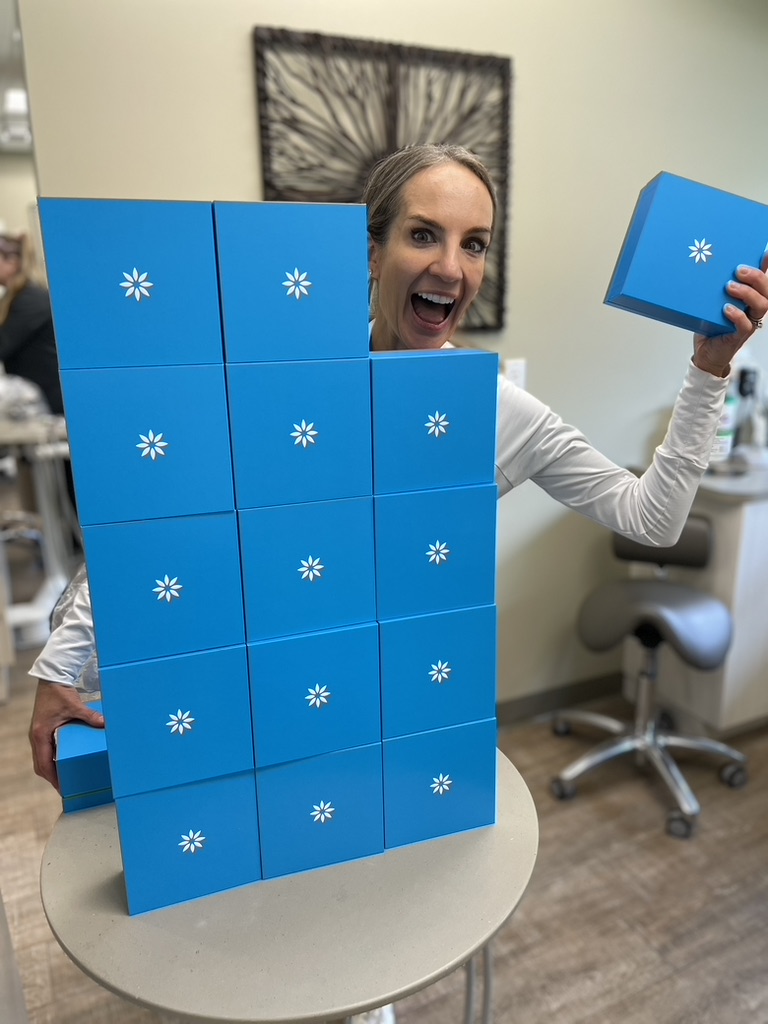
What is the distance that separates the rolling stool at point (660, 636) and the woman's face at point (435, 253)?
4.76 feet

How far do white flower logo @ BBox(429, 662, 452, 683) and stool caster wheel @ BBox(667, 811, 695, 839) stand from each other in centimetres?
158

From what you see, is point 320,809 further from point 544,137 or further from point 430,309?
point 544,137

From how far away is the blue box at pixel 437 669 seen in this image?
86 centimetres

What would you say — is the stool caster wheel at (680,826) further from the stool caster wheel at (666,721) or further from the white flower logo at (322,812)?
the white flower logo at (322,812)

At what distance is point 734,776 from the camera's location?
7.60ft

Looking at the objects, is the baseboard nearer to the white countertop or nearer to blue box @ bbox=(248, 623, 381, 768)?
the white countertop

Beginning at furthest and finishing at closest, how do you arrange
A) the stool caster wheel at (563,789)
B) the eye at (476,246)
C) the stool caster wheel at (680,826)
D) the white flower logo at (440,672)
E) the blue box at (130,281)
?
the stool caster wheel at (563,789) < the stool caster wheel at (680,826) < the eye at (476,246) < the white flower logo at (440,672) < the blue box at (130,281)

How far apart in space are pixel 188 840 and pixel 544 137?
6.82 ft

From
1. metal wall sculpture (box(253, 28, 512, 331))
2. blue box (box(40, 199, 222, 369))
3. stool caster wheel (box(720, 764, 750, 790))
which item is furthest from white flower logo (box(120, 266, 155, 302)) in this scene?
stool caster wheel (box(720, 764, 750, 790))

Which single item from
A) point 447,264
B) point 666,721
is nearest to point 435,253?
point 447,264

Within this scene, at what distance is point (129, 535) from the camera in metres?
0.74

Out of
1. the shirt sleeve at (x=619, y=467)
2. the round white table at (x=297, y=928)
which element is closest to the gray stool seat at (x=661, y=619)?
the shirt sleeve at (x=619, y=467)

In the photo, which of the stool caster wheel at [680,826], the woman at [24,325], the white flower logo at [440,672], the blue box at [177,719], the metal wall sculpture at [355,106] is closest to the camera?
the blue box at [177,719]

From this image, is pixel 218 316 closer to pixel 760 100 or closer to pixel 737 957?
pixel 737 957
